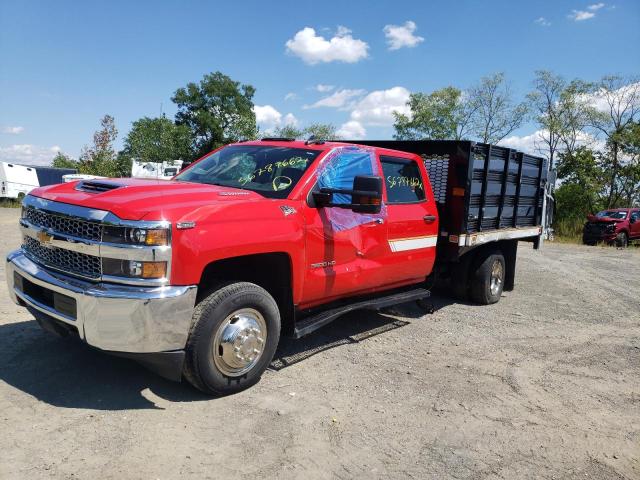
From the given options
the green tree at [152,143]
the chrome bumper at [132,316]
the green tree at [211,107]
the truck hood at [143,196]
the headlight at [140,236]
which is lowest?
the chrome bumper at [132,316]

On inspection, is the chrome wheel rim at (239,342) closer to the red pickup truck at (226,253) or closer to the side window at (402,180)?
the red pickup truck at (226,253)

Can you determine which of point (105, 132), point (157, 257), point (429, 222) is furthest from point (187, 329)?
point (105, 132)

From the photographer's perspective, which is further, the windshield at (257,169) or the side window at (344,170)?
the side window at (344,170)

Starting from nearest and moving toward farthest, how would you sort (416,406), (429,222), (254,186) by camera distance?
(416,406)
(254,186)
(429,222)

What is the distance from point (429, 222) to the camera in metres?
5.71

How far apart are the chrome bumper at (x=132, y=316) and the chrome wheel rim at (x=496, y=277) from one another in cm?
525

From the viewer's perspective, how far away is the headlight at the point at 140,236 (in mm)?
3145

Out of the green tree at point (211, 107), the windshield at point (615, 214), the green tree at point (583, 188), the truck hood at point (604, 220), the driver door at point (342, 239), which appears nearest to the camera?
the driver door at point (342, 239)

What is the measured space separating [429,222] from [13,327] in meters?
4.37

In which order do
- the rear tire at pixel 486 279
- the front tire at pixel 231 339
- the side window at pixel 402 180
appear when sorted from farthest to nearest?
the rear tire at pixel 486 279, the side window at pixel 402 180, the front tire at pixel 231 339

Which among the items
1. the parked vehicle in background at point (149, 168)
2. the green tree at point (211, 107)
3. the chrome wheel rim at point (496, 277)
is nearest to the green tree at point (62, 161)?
the green tree at point (211, 107)

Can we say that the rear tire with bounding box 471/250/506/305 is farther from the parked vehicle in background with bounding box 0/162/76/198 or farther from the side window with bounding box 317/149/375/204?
the parked vehicle in background with bounding box 0/162/76/198

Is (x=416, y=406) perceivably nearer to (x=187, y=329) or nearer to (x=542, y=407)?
(x=542, y=407)

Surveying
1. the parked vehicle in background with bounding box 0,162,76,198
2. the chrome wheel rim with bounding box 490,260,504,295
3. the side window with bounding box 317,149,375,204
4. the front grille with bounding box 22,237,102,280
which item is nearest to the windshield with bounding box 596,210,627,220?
the chrome wheel rim with bounding box 490,260,504,295
